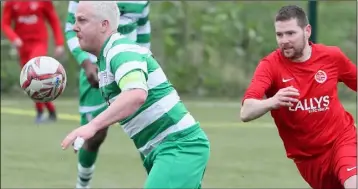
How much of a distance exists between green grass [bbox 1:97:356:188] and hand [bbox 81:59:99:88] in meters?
1.36

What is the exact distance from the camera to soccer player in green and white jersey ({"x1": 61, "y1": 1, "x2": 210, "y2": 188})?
5.18m

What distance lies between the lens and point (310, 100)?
6.37m

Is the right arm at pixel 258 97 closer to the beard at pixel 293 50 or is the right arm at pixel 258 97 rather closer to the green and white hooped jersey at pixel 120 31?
the beard at pixel 293 50

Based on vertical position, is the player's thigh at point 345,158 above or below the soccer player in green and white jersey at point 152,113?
below

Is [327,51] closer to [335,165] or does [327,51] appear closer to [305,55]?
[305,55]

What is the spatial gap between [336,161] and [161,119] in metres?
1.60

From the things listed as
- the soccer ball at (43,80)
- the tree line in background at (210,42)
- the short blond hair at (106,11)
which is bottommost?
the tree line in background at (210,42)

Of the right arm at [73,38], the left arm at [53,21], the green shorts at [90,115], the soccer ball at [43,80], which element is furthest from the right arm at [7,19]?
the soccer ball at [43,80]

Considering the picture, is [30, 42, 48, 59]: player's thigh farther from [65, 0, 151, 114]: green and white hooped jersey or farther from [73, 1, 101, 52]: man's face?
[73, 1, 101, 52]: man's face

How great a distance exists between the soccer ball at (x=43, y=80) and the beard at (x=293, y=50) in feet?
5.07

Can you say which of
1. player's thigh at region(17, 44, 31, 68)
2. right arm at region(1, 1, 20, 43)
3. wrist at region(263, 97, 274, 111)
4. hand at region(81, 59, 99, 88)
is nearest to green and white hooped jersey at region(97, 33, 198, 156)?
wrist at region(263, 97, 274, 111)

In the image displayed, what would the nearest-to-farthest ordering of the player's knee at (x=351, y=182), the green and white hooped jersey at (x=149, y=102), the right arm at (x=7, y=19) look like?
1. the green and white hooped jersey at (x=149, y=102)
2. the player's knee at (x=351, y=182)
3. the right arm at (x=7, y=19)

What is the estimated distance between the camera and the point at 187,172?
528 centimetres

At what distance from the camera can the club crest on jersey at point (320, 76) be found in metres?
6.42
